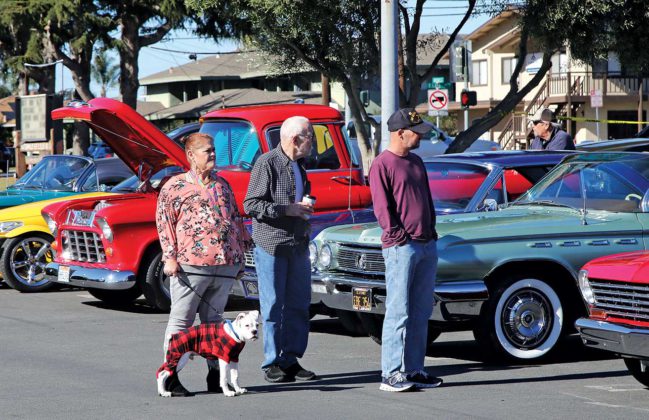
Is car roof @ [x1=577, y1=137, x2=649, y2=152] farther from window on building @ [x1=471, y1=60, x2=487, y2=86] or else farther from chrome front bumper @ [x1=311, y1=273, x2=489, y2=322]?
window on building @ [x1=471, y1=60, x2=487, y2=86]

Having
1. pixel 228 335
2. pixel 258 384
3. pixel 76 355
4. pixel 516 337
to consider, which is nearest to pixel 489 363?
pixel 516 337

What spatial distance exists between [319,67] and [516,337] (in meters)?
12.2

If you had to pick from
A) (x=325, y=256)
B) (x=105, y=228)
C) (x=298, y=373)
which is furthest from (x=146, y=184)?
(x=298, y=373)

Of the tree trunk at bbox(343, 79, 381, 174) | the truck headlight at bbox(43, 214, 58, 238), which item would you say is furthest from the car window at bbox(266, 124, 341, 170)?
the tree trunk at bbox(343, 79, 381, 174)

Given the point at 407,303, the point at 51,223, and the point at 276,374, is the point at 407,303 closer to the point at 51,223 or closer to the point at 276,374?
the point at 276,374

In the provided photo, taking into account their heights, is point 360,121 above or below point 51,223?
above

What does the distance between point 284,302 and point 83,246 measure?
511 centimetres

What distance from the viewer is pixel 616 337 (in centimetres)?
750

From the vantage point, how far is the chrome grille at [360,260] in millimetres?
9453

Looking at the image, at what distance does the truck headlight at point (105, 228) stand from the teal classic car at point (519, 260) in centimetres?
347

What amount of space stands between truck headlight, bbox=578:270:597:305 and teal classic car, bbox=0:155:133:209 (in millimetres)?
9895

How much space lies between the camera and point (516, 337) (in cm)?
927

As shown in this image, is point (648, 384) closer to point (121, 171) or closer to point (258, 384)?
point (258, 384)

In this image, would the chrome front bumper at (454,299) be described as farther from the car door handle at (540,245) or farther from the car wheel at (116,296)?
the car wheel at (116,296)
